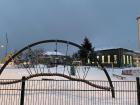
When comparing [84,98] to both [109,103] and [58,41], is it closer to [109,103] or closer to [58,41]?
[109,103]

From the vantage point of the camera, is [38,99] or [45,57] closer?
[38,99]

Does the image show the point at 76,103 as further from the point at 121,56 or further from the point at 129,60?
the point at 129,60

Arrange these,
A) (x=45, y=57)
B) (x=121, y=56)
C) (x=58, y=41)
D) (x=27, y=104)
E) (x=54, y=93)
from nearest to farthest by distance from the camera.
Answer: (x=27, y=104), (x=54, y=93), (x=58, y=41), (x=45, y=57), (x=121, y=56)

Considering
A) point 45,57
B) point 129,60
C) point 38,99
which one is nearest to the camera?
point 38,99

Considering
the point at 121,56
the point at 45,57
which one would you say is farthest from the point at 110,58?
the point at 45,57

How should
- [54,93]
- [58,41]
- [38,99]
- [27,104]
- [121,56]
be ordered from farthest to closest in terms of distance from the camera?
1. [121,56]
2. [58,41]
3. [54,93]
4. [38,99]
5. [27,104]

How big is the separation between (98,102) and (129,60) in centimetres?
8838

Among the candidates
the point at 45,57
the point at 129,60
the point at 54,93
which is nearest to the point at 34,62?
the point at 45,57

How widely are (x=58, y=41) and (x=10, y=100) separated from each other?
636 centimetres

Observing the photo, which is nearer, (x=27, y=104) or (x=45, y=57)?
(x=27, y=104)

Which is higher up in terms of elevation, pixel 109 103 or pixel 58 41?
pixel 58 41

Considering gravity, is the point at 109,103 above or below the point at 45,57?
below

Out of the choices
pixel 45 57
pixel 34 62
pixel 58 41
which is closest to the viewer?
pixel 58 41

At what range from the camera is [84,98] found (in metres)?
13.4
